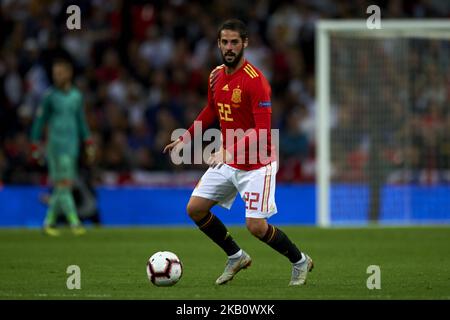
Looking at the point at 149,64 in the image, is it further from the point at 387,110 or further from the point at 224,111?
the point at 224,111

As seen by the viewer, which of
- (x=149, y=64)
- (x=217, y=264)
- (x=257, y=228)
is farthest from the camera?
(x=149, y=64)

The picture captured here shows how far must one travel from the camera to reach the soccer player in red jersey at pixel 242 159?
9.25 meters

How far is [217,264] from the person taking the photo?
11.7 m

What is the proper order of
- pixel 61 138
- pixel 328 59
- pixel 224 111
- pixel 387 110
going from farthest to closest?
pixel 387 110
pixel 328 59
pixel 61 138
pixel 224 111

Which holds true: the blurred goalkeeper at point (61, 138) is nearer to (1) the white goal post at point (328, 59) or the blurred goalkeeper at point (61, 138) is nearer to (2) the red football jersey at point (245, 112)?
(1) the white goal post at point (328, 59)

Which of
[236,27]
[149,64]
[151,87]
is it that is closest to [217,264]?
[236,27]

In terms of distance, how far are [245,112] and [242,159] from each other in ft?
1.34

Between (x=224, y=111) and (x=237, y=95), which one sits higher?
(x=237, y=95)

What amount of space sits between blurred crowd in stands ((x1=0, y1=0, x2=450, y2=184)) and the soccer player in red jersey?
1032 cm

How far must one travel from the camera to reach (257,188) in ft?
30.7

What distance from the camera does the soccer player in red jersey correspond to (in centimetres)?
925

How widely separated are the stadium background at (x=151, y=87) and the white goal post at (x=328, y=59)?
2.88 feet

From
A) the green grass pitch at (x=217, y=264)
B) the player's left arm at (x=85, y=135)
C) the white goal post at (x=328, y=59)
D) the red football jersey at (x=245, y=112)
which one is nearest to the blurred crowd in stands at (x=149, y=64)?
the white goal post at (x=328, y=59)
